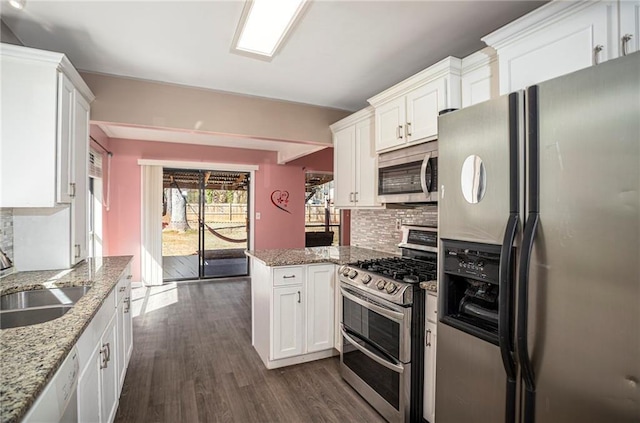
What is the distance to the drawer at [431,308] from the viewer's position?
187cm

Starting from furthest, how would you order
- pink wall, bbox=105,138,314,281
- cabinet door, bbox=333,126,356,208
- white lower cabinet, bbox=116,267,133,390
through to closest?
pink wall, bbox=105,138,314,281 → cabinet door, bbox=333,126,356,208 → white lower cabinet, bbox=116,267,133,390

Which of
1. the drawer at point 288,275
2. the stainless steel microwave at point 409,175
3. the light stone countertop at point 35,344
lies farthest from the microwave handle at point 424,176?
the light stone countertop at point 35,344

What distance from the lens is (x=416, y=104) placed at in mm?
2318

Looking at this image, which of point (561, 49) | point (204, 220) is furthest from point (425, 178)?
point (204, 220)

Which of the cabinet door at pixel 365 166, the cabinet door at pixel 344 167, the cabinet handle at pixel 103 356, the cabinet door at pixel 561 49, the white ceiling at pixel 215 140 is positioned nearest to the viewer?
the cabinet door at pixel 561 49

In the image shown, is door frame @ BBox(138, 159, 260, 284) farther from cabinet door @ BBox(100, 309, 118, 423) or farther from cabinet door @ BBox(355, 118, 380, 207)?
cabinet door @ BBox(100, 309, 118, 423)

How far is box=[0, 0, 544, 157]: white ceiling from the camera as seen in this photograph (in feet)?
5.98

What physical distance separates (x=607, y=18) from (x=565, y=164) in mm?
717

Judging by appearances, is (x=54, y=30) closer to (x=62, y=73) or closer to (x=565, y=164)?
(x=62, y=73)

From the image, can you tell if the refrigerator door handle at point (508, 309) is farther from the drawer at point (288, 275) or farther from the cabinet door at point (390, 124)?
the drawer at point (288, 275)

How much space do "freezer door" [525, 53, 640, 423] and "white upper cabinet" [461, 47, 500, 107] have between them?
76 centimetres

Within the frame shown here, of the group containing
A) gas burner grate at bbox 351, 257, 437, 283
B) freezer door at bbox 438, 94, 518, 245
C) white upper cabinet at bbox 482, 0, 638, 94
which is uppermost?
white upper cabinet at bbox 482, 0, 638, 94

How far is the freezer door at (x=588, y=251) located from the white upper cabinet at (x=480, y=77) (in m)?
0.76

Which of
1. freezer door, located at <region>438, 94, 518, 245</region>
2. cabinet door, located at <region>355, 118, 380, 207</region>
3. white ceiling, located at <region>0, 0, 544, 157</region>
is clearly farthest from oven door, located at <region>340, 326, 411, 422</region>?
white ceiling, located at <region>0, 0, 544, 157</region>
